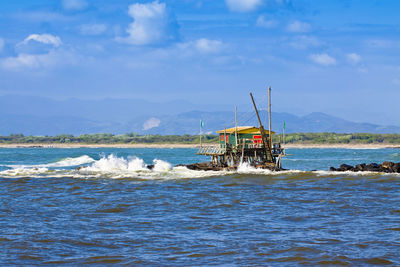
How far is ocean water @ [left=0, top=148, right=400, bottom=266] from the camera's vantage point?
56.9 feet

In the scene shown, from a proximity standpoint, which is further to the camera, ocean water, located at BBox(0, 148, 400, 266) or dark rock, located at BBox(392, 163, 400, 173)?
dark rock, located at BBox(392, 163, 400, 173)

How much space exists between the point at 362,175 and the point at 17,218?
30212 mm

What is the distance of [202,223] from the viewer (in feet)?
75.3

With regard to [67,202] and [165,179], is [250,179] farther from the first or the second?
[67,202]

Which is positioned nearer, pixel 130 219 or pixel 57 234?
pixel 57 234

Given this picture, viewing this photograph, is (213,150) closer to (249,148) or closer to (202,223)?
(249,148)

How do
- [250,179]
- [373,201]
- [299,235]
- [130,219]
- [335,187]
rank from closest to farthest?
[299,235], [130,219], [373,201], [335,187], [250,179]

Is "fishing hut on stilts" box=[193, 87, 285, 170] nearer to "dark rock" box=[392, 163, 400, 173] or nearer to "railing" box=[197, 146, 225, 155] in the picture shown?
"railing" box=[197, 146, 225, 155]

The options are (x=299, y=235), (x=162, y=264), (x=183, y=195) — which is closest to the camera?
(x=162, y=264)

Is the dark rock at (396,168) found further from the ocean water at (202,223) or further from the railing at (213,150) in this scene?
the railing at (213,150)

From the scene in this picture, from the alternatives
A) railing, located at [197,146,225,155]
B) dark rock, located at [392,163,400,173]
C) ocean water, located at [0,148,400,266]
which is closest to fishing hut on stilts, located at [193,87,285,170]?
railing, located at [197,146,225,155]

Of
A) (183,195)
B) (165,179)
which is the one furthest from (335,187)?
(165,179)

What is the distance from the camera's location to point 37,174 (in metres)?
50.0

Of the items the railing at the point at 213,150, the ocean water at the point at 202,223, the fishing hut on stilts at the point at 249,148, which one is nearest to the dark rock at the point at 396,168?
the ocean water at the point at 202,223
